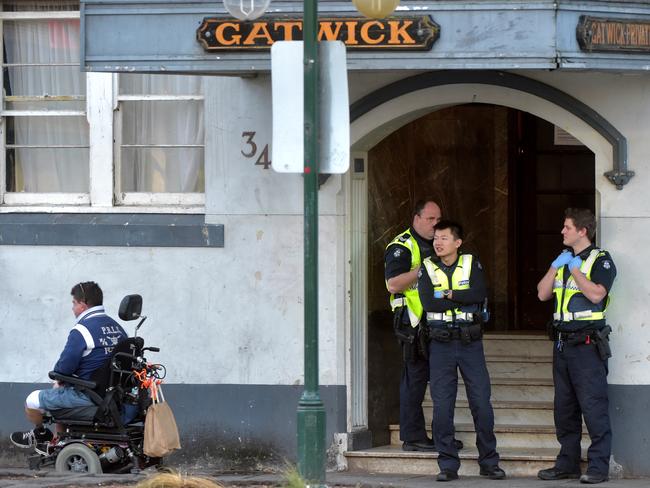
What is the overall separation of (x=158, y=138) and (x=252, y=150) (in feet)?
3.15

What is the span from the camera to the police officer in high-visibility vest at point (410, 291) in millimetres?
10375

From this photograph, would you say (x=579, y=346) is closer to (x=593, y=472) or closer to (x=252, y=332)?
(x=593, y=472)

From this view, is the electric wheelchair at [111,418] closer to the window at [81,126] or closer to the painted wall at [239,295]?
the painted wall at [239,295]

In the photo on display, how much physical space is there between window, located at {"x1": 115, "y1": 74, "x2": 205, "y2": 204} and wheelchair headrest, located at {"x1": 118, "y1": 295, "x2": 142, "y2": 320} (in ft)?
4.46

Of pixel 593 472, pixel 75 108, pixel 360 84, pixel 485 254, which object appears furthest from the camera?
pixel 485 254

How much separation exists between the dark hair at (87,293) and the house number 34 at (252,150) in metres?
1.58

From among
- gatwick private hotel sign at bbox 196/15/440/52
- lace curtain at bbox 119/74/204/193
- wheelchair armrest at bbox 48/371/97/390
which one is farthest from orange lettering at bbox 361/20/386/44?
A: wheelchair armrest at bbox 48/371/97/390

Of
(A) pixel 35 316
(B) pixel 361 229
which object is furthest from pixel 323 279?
(A) pixel 35 316

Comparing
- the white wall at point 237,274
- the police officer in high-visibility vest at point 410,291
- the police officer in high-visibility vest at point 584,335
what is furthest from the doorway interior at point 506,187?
the police officer in high-visibility vest at point 584,335

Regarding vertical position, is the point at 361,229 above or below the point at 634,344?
above

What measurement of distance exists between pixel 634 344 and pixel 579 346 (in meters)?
0.67

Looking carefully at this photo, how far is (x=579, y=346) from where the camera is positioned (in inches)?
385

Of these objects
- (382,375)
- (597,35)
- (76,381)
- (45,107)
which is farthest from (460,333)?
(45,107)

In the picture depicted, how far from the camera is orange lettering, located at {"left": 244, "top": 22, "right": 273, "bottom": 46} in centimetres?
961
